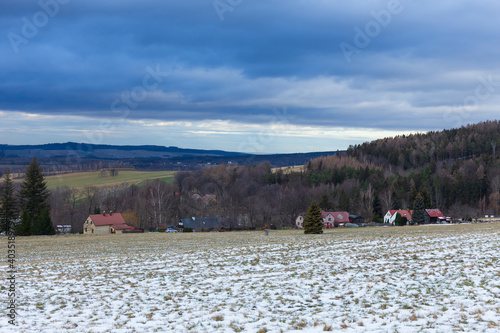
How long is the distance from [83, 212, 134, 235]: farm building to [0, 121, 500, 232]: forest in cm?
1420

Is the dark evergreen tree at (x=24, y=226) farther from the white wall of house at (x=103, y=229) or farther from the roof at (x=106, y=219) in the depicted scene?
the roof at (x=106, y=219)

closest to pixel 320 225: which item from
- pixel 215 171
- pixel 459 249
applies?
pixel 459 249

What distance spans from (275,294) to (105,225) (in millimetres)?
73280

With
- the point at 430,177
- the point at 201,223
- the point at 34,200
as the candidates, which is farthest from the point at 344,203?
the point at 34,200

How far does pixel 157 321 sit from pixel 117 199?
388 ft

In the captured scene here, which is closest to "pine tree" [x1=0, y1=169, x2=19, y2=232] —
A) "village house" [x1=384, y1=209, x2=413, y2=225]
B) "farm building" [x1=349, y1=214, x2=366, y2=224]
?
"village house" [x1=384, y1=209, x2=413, y2=225]

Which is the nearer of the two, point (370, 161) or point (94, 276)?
point (94, 276)

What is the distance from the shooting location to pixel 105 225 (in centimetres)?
8119

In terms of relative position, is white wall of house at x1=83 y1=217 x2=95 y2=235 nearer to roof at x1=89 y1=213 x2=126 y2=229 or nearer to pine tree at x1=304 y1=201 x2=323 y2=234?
roof at x1=89 y1=213 x2=126 y2=229

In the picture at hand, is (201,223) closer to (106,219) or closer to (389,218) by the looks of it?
(106,219)

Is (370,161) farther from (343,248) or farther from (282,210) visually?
(343,248)

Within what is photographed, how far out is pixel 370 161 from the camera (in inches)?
7835

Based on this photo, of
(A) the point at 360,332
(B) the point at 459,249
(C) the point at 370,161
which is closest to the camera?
(A) the point at 360,332

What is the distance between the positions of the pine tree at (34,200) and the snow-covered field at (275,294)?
44.1m
